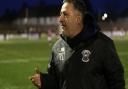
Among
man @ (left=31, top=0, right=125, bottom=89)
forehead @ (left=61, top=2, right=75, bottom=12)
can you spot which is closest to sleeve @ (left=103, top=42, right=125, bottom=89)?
man @ (left=31, top=0, right=125, bottom=89)

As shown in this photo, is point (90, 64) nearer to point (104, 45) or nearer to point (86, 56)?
point (86, 56)

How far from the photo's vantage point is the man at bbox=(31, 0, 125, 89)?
547 centimetres

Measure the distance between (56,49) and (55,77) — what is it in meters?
0.34

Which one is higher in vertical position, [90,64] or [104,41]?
[104,41]

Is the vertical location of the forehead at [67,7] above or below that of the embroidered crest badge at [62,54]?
above

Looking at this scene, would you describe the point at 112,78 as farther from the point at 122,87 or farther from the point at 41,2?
the point at 41,2

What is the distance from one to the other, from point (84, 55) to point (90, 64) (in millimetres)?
115

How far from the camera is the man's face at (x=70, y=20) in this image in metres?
5.48

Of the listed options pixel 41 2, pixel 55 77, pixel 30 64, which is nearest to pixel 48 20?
pixel 41 2

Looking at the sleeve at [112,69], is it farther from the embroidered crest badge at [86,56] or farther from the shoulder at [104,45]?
the embroidered crest badge at [86,56]

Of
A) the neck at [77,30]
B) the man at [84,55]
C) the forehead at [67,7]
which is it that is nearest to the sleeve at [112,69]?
the man at [84,55]

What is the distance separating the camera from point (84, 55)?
5.46 meters

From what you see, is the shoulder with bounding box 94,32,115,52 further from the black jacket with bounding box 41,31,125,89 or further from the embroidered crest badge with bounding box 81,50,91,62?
the embroidered crest badge with bounding box 81,50,91,62

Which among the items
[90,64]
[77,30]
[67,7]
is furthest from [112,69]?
[67,7]
